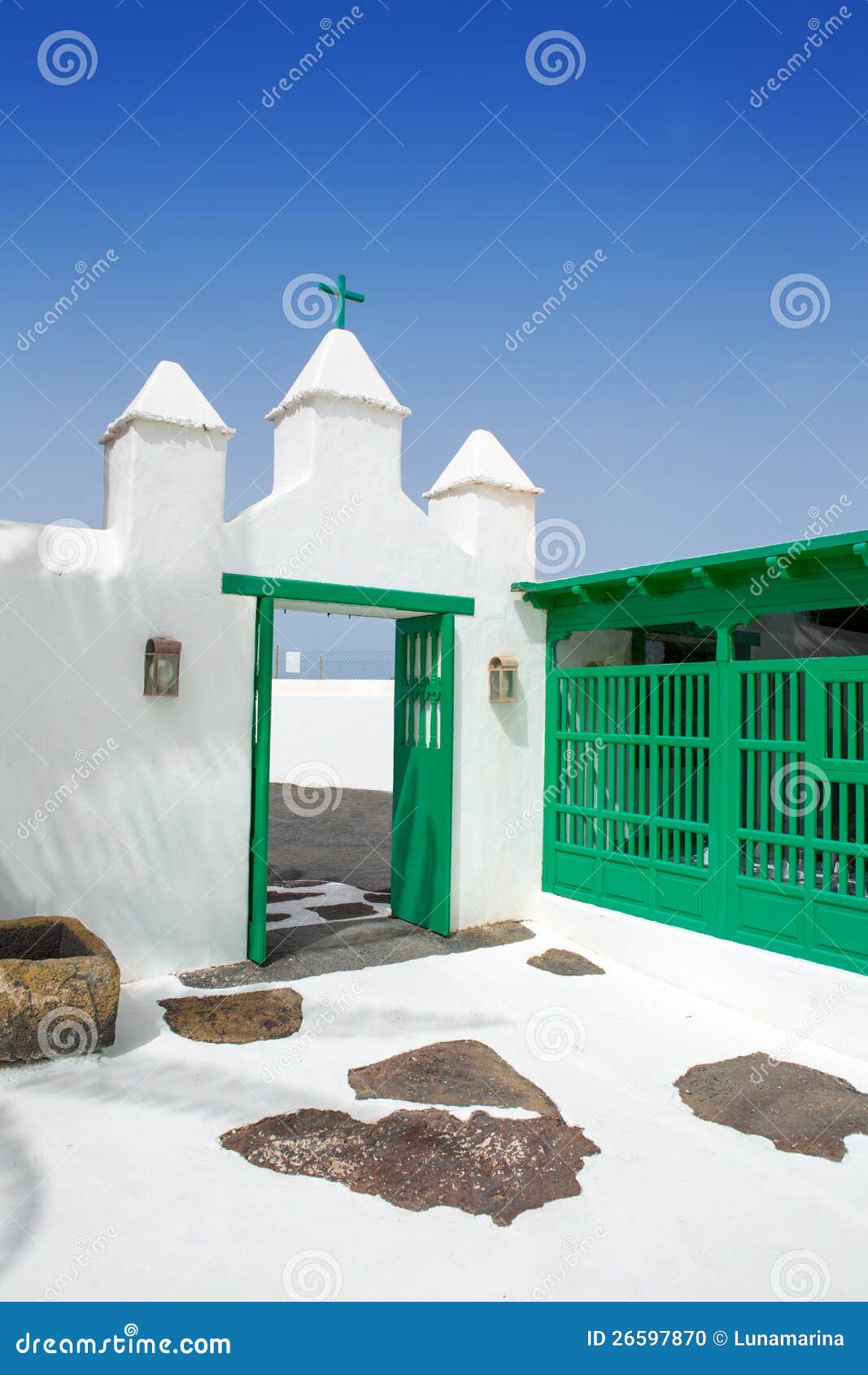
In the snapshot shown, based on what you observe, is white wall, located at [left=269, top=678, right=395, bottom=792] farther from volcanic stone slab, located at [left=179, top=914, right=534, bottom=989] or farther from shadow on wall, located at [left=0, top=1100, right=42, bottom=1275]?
shadow on wall, located at [left=0, top=1100, right=42, bottom=1275]

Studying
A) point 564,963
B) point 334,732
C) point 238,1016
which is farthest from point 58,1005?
point 334,732

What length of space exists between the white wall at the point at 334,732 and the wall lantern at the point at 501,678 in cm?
1025

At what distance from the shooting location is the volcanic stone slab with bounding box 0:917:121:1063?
13.2 feet

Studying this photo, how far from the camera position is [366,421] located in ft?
20.6

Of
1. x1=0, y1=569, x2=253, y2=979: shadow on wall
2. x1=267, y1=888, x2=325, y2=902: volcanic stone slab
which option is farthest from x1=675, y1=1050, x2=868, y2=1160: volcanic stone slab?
x1=267, y1=888, x2=325, y2=902: volcanic stone slab

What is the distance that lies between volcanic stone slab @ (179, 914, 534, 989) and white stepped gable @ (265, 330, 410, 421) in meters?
3.85

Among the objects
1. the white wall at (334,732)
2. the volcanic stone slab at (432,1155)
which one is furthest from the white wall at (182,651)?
the white wall at (334,732)

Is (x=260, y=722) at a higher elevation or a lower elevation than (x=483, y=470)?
lower

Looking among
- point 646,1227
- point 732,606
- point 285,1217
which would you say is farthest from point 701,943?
point 285,1217

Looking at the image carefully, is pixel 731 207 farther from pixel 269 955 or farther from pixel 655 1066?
pixel 269 955

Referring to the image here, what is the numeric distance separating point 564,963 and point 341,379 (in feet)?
14.3

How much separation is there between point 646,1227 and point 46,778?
3.84 m

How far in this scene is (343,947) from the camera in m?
6.34

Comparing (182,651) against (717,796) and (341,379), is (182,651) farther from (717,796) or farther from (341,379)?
(717,796)
